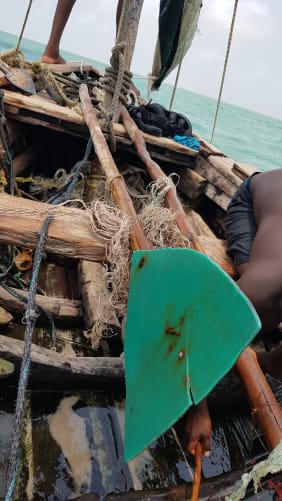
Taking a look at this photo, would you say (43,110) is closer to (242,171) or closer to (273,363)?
(242,171)

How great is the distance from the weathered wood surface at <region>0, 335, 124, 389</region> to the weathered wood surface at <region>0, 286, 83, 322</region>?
0.42 metres

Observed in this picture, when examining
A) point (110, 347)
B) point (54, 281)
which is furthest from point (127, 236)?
point (54, 281)

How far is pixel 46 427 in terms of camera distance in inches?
74.4

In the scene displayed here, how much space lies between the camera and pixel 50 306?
8.01 feet

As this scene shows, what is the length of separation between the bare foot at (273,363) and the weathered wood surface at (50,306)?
1.16 m

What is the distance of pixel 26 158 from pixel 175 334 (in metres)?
3.33

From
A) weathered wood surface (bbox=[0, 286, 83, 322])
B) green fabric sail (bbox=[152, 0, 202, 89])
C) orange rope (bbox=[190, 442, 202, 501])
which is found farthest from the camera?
green fabric sail (bbox=[152, 0, 202, 89])

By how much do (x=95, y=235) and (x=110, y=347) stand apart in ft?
2.72

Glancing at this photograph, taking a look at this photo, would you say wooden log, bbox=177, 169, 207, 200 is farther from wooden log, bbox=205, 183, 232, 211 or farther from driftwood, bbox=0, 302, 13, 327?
Result: driftwood, bbox=0, 302, 13, 327

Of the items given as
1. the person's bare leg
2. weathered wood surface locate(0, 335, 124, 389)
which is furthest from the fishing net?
the person's bare leg

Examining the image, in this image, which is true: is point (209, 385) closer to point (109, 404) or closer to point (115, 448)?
point (115, 448)

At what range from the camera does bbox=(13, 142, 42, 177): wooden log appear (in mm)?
3881

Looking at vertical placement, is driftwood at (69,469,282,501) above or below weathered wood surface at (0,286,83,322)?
below

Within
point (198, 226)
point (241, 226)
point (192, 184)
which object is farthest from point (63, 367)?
point (192, 184)
